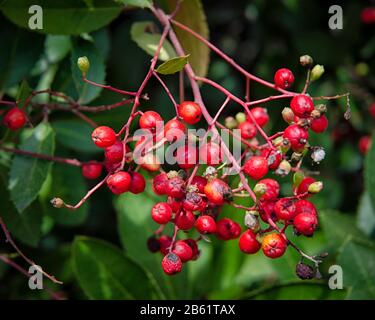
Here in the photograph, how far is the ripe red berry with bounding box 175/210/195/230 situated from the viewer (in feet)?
4.26

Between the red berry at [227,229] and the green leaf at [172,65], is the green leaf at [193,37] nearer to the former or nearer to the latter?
the green leaf at [172,65]

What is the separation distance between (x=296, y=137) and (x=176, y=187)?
29 centimetres

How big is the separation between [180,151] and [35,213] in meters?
0.68

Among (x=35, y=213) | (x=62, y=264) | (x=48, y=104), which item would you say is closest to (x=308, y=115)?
(x=48, y=104)

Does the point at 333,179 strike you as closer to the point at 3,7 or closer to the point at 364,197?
the point at 364,197

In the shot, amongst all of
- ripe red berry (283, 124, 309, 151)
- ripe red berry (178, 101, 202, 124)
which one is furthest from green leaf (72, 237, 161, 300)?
ripe red berry (283, 124, 309, 151)

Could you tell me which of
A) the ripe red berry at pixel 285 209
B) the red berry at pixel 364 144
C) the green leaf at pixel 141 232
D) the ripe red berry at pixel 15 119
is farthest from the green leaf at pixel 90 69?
the red berry at pixel 364 144

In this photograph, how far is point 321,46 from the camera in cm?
252

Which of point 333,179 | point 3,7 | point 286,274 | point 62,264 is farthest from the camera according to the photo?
point 333,179

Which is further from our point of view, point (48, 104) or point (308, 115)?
point (48, 104)

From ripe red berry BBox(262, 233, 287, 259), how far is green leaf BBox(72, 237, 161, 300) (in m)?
0.64

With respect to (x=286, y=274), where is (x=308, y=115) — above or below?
above

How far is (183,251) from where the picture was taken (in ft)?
4.37

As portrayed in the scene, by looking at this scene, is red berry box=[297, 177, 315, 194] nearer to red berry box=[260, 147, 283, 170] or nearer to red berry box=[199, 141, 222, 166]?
red berry box=[260, 147, 283, 170]
